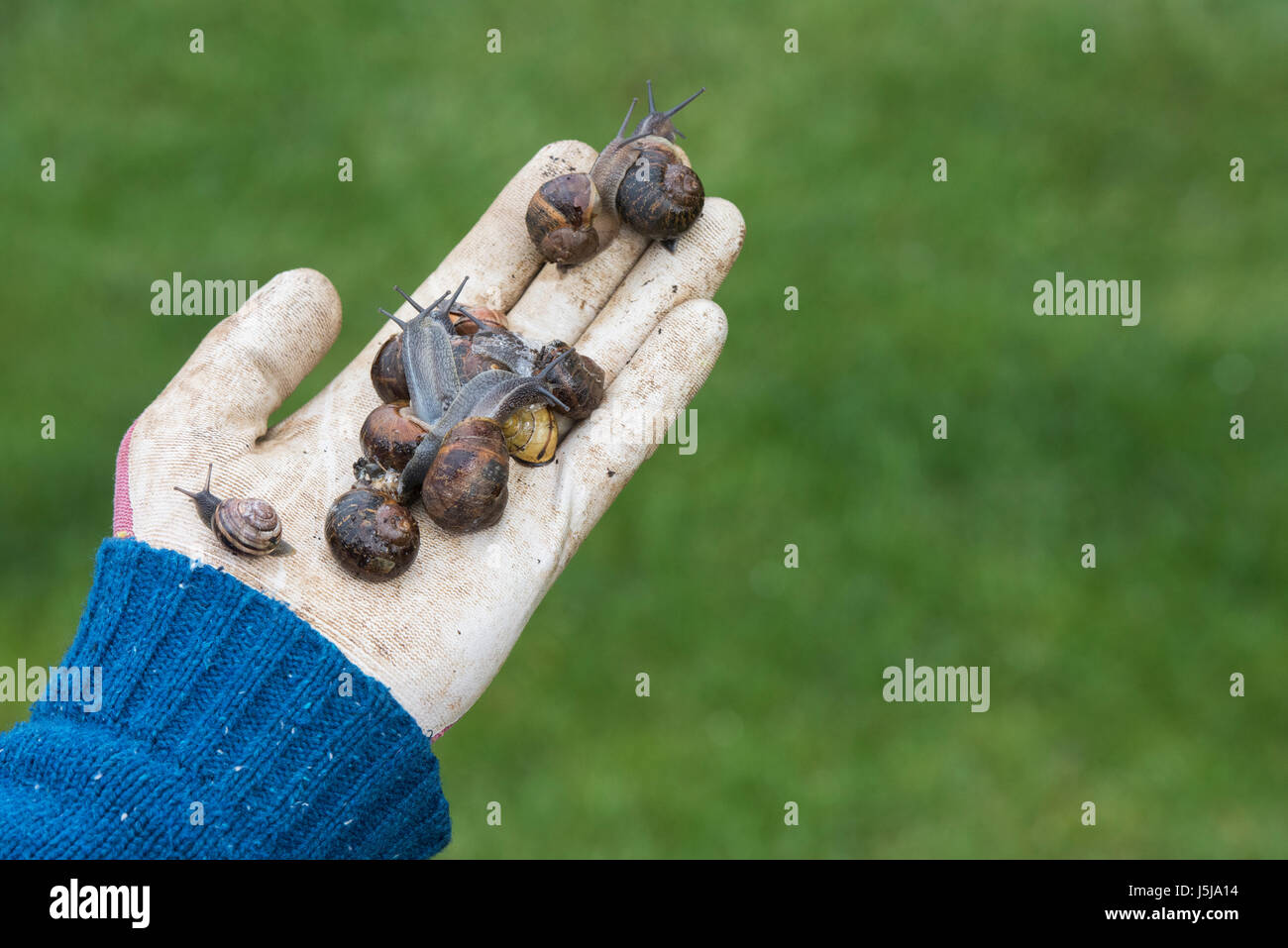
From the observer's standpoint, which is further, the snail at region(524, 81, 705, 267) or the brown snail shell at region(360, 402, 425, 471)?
the snail at region(524, 81, 705, 267)

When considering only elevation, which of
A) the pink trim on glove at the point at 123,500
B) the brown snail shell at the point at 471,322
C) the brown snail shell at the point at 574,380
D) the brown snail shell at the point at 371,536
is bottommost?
the brown snail shell at the point at 371,536

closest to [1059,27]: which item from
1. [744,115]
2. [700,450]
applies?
[744,115]

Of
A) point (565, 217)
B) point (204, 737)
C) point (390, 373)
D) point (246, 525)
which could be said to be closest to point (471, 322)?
point (390, 373)

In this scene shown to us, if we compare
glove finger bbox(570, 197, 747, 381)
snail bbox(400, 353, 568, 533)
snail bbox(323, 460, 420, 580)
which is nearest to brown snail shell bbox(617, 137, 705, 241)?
glove finger bbox(570, 197, 747, 381)

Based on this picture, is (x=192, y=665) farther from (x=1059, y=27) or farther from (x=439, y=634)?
(x=1059, y=27)

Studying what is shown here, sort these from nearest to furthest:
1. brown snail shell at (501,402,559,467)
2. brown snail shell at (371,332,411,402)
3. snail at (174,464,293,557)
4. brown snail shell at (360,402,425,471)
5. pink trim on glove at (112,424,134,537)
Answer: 1. snail at (174,464,293,557)
2. pink trim on glove at (112,424,134,537)
3. brown snail shell at (360,402,425,471)
4. brown snail shell at (501,402,559,467)
5. brown snail shell at (371,332,411,402)

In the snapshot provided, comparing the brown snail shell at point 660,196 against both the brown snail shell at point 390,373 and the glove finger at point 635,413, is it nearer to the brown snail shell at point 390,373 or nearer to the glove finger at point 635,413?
the glove finger at point 635,413

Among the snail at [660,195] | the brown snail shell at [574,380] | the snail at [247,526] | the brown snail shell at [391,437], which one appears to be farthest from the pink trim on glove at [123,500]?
the snail at [660,195]

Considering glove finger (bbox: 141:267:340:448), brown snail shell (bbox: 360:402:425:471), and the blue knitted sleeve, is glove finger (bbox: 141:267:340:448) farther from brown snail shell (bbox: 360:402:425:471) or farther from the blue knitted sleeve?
the blue knitted sleeve
